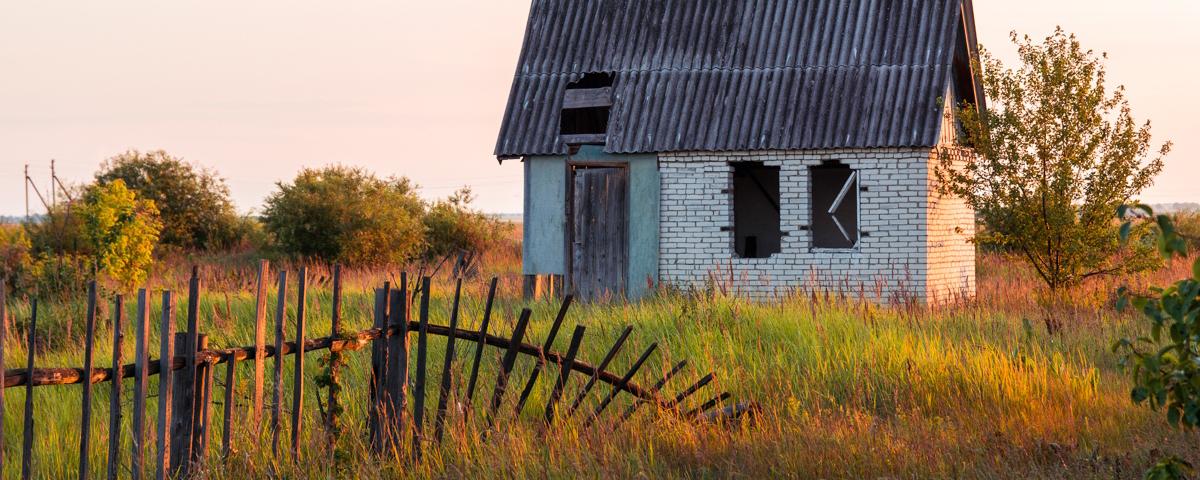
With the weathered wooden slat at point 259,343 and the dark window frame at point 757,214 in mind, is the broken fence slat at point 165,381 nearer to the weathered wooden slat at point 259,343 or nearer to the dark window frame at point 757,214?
the weathered wooden slat at point 259,343

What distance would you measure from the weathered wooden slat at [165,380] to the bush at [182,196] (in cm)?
2780

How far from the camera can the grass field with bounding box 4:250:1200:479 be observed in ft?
20.4

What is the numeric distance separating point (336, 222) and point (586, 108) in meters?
9.26

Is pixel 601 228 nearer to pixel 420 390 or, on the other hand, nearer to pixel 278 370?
pixel 420 390

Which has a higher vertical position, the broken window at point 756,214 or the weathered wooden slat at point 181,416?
the broken window at point 756,214

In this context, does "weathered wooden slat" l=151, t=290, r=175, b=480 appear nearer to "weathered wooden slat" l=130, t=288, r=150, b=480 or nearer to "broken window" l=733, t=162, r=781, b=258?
"weathered wooden slat" l=130, t=288, r=150, b=480

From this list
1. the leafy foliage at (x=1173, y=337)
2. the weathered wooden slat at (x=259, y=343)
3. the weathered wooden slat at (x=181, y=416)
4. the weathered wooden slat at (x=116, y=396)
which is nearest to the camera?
the leafy foliage at (x=1173, y=337)

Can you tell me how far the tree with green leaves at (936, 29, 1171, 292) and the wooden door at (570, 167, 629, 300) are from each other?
5.00 metres

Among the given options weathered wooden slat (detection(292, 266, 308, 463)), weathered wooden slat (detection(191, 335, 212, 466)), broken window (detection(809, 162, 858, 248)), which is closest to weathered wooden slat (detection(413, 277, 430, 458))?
weathered wooden slat (detection(292, 266, 308, 463))

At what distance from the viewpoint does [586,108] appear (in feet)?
62.2

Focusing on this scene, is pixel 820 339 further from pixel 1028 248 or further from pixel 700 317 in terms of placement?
pixel 1028 248

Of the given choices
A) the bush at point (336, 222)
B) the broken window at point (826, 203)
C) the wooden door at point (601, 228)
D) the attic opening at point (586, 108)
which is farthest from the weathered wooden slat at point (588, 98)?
the bush at point (336, 222)

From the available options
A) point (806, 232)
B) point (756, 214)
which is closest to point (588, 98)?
point (806, 232)

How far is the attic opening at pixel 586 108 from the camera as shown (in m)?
17.1
